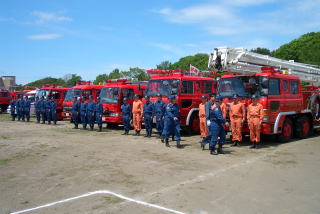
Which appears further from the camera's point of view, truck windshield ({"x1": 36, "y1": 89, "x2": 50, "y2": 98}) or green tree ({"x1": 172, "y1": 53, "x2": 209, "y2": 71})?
green tree ({"x1": 172, "y1": 53, "x2": 209, "y2": 71})

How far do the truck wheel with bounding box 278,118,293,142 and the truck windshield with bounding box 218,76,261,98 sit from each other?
1944mm

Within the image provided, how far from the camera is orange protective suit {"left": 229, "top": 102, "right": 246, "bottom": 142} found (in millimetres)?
9800

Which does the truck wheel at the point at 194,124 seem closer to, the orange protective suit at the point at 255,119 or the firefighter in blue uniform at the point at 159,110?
the firefighter in blue uniform at the point at 159,110

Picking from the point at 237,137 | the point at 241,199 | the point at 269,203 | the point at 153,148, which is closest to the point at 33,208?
the point at 241,199

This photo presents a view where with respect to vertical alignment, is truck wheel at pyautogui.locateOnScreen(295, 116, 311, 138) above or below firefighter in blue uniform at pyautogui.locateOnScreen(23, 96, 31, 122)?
below

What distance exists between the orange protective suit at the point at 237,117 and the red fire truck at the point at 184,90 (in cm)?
280

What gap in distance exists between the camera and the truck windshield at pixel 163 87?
40.4 feet

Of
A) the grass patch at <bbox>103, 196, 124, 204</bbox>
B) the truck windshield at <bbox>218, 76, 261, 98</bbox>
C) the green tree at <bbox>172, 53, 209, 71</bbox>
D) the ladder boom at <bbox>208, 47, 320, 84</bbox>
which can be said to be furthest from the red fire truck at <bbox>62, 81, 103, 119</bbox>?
the green tree at <bbox>172, 53, 209, 71</bbox>

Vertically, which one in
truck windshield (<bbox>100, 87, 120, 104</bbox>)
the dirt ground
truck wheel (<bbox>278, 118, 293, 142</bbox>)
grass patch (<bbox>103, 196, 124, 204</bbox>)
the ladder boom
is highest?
the ladder boom

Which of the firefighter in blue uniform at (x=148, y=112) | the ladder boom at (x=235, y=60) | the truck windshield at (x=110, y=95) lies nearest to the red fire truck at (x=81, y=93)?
the truck windshield at (x=110, y=95)

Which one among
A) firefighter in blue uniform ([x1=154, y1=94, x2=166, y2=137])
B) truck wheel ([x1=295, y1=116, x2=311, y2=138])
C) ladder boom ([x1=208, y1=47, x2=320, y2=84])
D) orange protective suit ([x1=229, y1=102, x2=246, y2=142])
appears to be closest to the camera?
orange protective suit ([x1=229, y1=102, x2=246, y2=142])

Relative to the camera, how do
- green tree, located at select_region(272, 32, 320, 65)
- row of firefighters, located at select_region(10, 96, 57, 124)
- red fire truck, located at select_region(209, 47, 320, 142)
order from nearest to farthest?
red fire truck, located at select_region(209, 47, 320, 142)
row of firefighters, located at select_region(10, 96, 57, 124)
green tree, located at select_region(272, 32, 320, 65)

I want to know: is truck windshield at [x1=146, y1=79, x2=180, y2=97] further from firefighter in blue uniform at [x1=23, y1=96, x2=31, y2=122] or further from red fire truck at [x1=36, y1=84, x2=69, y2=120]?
firefighter in blue uniform at [x1=23, y1=96, x2=31, y2=122]

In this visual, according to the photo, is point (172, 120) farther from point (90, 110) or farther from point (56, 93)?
point (56, 93)
